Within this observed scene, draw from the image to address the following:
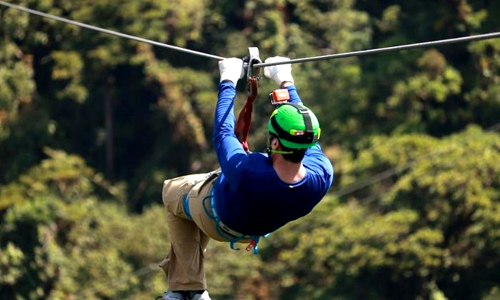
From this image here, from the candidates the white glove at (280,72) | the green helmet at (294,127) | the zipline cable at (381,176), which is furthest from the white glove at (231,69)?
the zipline cable at (381,176)

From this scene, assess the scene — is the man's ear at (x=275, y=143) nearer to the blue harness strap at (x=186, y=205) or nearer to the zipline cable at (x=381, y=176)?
the blue harness strap at (x=186, y=205)

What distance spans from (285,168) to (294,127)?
0.53ft

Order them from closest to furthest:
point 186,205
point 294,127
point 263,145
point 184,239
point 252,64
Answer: point 294,127 < point 252,64 < point 186,205 < point 184,239 < point 263,145

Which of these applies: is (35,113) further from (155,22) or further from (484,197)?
(484,197)

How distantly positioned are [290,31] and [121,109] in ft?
11.6

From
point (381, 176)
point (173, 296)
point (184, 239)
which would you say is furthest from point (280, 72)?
point (381, 176)

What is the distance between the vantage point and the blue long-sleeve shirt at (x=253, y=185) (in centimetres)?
499

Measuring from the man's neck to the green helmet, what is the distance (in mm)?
82

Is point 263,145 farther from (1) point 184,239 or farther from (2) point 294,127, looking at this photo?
(2) point 294,127

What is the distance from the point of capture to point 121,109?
23.1m

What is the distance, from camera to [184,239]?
18.5 feet

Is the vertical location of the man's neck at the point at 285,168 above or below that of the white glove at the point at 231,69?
below

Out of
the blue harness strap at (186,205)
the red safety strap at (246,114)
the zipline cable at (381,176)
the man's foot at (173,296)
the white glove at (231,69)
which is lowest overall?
the man's foot at (173,296)

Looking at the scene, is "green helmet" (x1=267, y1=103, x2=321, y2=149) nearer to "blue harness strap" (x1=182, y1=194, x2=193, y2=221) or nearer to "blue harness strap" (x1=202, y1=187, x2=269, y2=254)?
"blue harness strap" (x1=202, y1=187, x2=269, y2=254)
